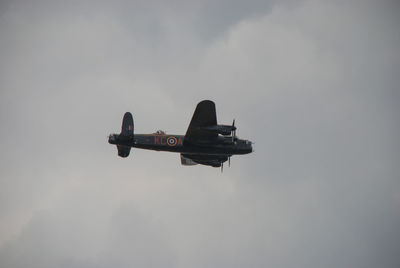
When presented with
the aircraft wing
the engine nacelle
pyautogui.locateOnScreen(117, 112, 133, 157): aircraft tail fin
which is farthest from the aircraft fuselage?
the engine nacelle

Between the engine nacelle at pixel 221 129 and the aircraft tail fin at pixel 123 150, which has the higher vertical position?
the engine nacelle at pixel 221 129

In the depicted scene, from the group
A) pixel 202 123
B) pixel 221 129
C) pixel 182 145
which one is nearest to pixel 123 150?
pixel 182 145

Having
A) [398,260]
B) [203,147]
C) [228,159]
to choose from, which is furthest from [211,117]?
[398,260]

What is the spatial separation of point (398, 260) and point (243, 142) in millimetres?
150346

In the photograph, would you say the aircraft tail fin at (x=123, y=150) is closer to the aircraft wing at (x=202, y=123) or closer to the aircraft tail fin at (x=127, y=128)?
the aircraft tail fin at (x=127, y=128)

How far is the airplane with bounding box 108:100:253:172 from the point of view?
1181 inches

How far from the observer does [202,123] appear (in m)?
29.8

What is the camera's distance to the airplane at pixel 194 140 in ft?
98.4

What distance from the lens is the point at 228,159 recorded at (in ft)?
112

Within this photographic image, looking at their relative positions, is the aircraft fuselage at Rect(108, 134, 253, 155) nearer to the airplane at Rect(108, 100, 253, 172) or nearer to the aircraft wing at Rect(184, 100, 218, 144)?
the airplane at Rect(108, 100, 253, 172)

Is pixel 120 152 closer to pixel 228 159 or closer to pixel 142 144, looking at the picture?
pixel 142 144

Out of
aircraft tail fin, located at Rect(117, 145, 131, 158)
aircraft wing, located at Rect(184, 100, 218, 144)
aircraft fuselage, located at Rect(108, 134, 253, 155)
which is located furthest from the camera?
aircraft fuselage, located at Rect(108, 134, 253, 155)

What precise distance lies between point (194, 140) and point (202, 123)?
2019 mm

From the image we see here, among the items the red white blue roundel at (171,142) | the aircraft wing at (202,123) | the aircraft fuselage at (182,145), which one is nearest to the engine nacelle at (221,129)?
the aircraft wing at (202,123)
